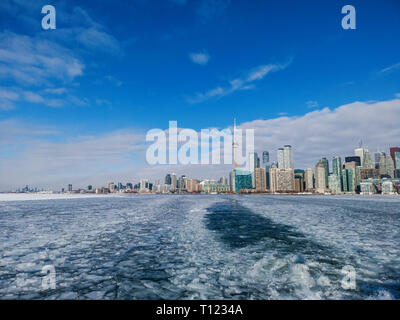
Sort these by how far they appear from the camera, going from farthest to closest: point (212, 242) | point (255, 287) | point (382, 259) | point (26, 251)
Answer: point (212, 242), point (26, 251), point (382, 259), point (255, 287)

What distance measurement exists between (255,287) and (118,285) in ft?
15.1

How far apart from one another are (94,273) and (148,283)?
2500 millimetres

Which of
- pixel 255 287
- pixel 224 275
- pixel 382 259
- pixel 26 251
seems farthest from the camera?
pixel 26 251

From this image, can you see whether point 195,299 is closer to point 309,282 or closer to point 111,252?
point 309,282

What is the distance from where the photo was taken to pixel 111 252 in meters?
11.7

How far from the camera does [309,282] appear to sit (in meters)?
7.69

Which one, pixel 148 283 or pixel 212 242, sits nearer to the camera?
pixel 148 283

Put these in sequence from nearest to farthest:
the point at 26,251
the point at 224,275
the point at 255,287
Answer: the point at 255,287
the point at 224,275
the point at 26,251
